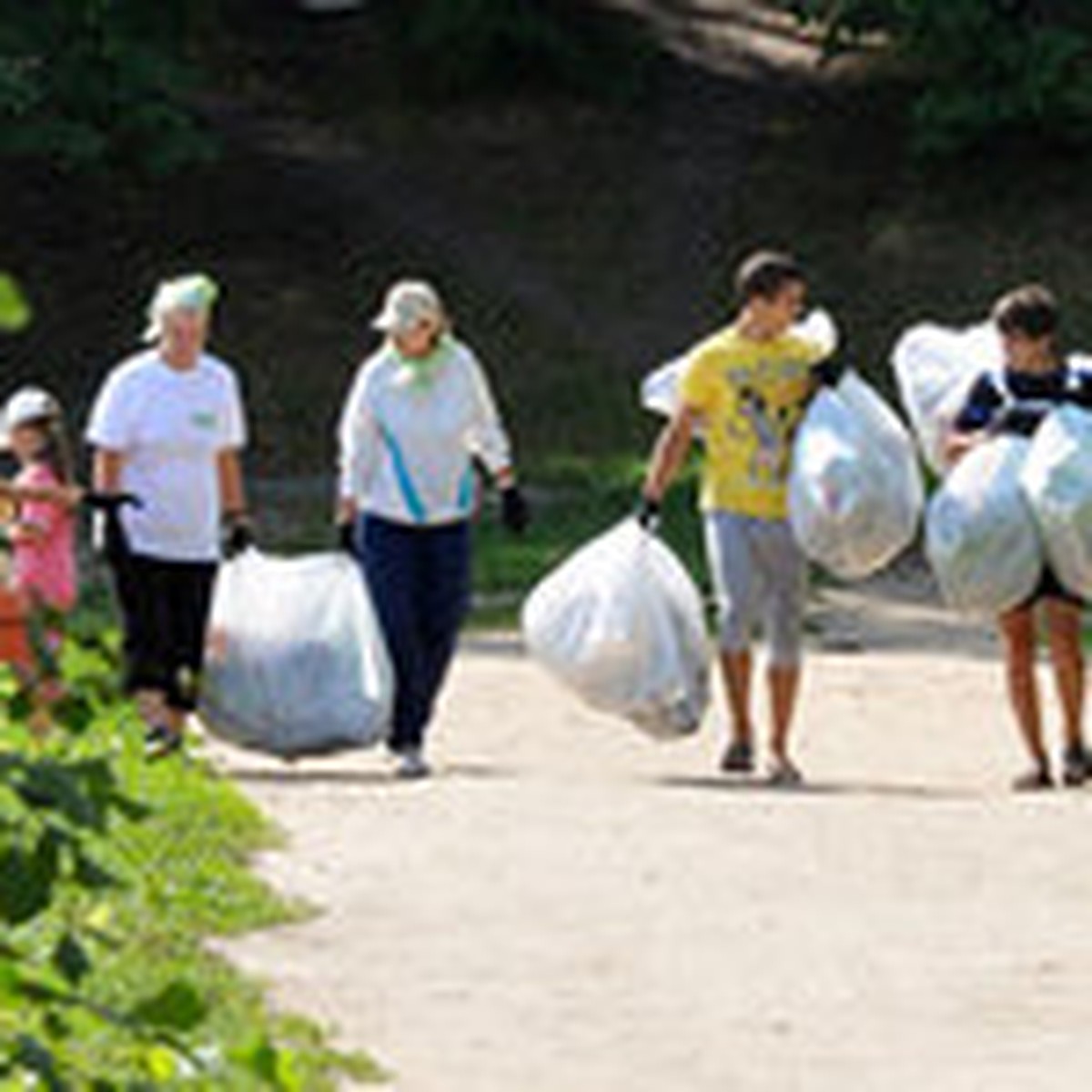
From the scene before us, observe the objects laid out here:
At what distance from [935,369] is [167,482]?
2541mm

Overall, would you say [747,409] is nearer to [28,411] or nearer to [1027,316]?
[1027,316]

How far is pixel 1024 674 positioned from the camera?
42.9ft

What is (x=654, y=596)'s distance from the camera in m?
13.5

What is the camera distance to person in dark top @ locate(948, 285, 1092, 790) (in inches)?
515

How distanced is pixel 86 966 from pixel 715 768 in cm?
1025

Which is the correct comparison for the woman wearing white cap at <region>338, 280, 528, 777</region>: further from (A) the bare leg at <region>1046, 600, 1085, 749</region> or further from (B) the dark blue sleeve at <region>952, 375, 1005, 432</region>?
(A) the bare leg at <region>1046, 600, 1085, 749</region>

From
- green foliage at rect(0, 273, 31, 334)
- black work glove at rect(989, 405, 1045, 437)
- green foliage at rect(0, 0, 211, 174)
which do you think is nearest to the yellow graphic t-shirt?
black work glove at rect(989, 405, 1045, 437)

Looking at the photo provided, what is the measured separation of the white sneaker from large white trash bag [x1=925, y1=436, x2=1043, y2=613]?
1.71 meters

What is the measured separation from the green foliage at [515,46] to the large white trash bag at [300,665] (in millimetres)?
16523

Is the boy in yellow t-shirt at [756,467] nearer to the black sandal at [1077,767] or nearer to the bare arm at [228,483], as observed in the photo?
the black sandal at [1077,767]

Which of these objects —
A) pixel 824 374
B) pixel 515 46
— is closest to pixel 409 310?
pixel 824 374

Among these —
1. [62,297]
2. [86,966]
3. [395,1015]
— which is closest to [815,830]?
[395,1015]

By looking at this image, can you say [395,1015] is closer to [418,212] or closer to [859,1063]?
[859,1063]

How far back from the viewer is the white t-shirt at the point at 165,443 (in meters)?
13.0
